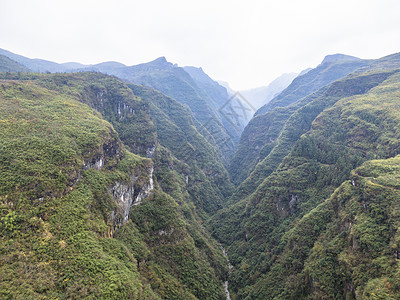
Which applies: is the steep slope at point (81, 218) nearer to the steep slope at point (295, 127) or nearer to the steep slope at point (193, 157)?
the steep slope at point (193, 157)

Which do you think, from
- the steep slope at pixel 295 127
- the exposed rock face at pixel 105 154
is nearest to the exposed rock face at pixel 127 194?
the exposed rock face at pixel 105 154

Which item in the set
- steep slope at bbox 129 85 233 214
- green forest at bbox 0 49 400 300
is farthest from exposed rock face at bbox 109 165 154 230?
steep slope at bbox 129 85 233 214

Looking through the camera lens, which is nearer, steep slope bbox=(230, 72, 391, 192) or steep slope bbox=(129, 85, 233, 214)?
steep slope bbox=(230, 72, 391, 192)

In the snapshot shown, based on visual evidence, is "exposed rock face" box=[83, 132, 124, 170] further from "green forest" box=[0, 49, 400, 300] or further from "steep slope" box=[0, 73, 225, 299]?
"green forest" box=[0, 49, 400, 300]

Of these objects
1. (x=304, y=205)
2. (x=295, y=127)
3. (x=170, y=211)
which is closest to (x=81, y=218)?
(x=170, y=211)

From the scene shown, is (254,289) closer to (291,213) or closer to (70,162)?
(291,213)

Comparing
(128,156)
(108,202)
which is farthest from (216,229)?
(108,202)
